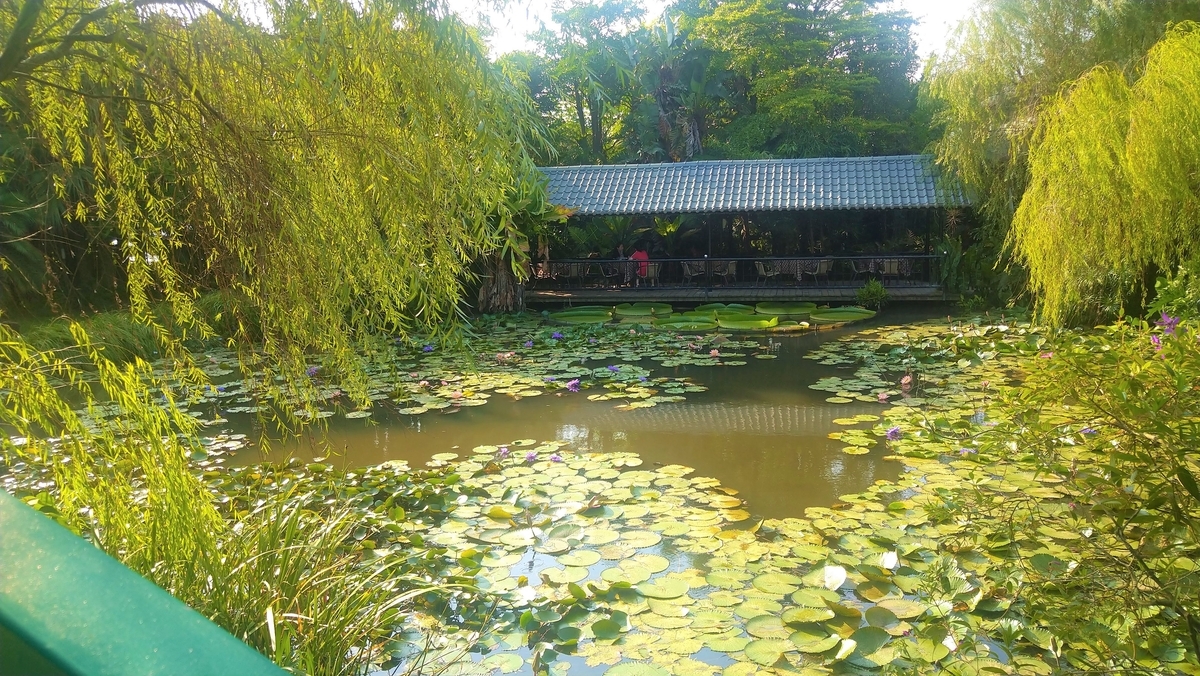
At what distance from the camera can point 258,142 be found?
2.23 m

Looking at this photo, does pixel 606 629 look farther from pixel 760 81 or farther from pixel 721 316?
pixel 760 81

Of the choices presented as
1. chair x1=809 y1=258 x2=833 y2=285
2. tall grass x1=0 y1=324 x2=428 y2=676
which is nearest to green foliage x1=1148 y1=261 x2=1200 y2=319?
tall grass x1=0 y1=324 x2=428 y2=676

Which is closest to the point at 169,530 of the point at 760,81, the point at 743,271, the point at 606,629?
the point at 606,629

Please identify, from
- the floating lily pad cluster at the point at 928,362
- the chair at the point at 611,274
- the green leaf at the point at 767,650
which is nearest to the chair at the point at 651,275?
the chair at the point at 611,274

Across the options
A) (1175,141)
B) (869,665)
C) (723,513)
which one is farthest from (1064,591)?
(1175,141)

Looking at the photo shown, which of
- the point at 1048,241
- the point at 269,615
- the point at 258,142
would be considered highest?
the point at 258,142

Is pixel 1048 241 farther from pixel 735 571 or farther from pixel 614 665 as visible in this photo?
pixel 614 665

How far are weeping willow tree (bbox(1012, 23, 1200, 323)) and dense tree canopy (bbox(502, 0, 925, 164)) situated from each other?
11.7 m

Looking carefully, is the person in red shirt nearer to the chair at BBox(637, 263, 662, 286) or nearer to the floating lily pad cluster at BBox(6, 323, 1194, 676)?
the chair at BBox(637, 263, 662, 286)

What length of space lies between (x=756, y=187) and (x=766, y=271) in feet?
4.78

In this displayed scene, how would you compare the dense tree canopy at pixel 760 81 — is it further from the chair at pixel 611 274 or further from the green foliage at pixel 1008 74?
the green foliage at pixel 1008 74

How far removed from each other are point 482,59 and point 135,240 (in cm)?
122

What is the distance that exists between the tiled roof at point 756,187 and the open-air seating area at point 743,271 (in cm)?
81

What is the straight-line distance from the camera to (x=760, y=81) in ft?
62.1
